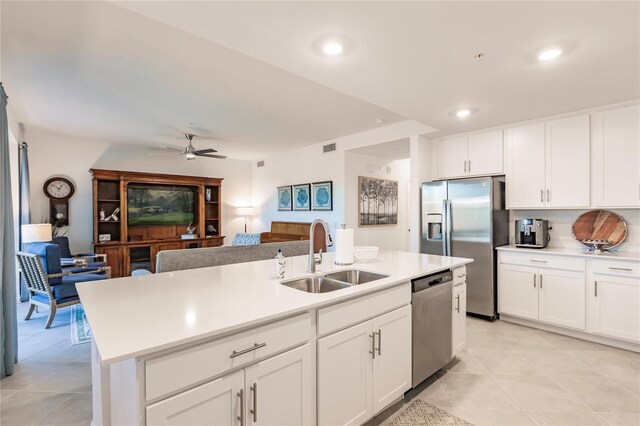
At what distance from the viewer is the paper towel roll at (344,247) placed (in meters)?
2.42

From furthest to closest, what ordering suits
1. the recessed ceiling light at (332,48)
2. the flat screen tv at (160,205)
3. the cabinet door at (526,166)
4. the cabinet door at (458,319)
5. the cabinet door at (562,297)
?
the flat screen tv at (160,205)
the cabinet door at (526,166)
the cabinet door at (562,297)
the cabinet door at (458,319)
the recessed ceiling light at (332,48)

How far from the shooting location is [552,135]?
11.6 feet

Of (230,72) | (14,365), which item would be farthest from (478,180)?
(14,365)

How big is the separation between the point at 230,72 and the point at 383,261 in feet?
7.59

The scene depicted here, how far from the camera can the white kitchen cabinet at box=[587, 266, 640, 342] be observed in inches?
114

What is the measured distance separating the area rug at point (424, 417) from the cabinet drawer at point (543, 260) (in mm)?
2298

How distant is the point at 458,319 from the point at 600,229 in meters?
2.23

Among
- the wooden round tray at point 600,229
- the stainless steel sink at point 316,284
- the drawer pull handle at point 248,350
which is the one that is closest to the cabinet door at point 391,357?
the stainless steel sink at point 316,284

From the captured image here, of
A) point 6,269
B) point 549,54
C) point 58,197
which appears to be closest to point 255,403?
point 6,269

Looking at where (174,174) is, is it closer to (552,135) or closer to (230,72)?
(230,72)

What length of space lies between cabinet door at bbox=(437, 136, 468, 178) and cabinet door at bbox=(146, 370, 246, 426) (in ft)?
13.1

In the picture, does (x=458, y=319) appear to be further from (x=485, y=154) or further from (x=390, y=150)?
(x=390, y=150)

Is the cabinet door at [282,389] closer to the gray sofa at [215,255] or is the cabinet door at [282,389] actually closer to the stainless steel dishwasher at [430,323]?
the stainless steel dishwasher at [430,323]

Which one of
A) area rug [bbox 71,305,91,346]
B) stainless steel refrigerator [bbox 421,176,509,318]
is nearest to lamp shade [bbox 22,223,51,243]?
area rug [bbox 71,305,91,346]
